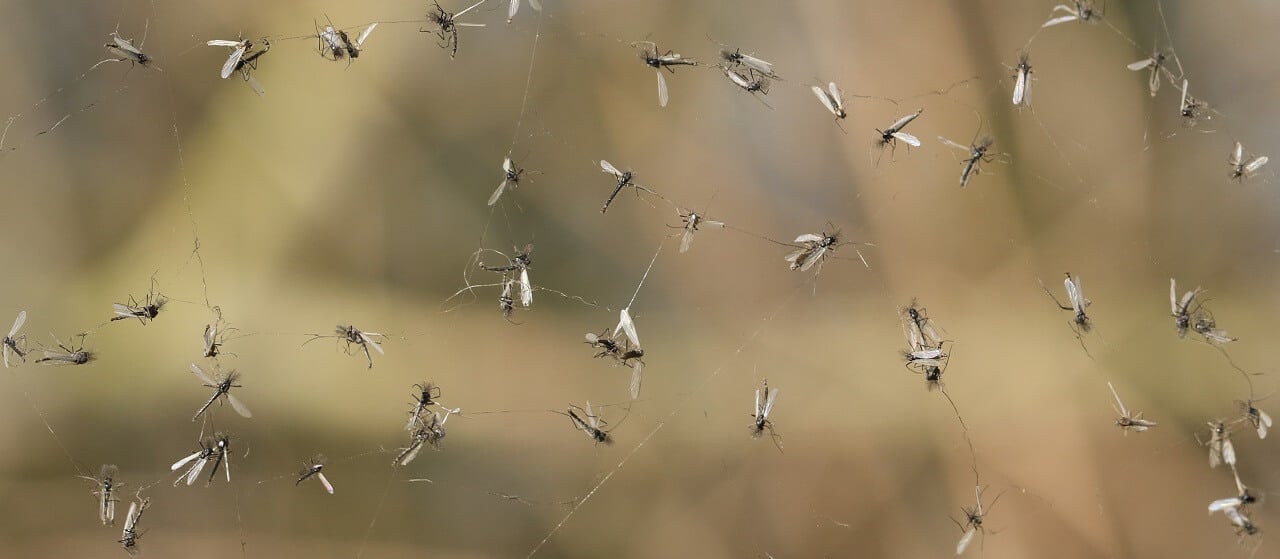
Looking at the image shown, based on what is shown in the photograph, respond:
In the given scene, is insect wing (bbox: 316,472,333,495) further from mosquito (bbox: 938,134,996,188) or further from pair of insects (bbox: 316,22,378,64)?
mosquito (bbox: 938,134,996,188)

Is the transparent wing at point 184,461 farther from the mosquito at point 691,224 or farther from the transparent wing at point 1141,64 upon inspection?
the transparent wing at point 1141,64

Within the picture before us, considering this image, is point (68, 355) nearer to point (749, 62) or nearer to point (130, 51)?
point (130, 51)

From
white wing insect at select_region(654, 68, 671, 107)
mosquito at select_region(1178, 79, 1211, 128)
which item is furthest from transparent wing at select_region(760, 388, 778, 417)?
mosquito at select_region(1178, 79, 1211, 128)

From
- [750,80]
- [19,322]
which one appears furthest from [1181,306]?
[19,322]

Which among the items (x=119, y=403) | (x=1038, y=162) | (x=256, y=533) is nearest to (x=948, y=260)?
(x=1038, y=162)

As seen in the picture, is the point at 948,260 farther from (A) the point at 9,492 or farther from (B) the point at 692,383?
(A) the point at 9,492

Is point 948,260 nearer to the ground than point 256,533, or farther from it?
farther from it
